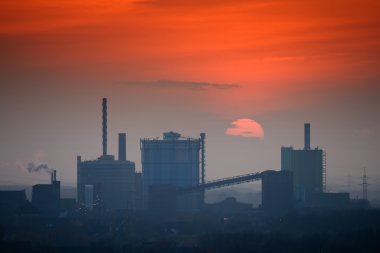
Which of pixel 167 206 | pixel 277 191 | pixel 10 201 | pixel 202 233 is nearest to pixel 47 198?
→ pixel 10 201

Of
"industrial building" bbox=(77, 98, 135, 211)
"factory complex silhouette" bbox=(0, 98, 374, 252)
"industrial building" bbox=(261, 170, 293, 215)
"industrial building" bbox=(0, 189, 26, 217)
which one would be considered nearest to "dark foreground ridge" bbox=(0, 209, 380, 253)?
"factory complex silhouette" bbox=(0, 98, 374, 252)

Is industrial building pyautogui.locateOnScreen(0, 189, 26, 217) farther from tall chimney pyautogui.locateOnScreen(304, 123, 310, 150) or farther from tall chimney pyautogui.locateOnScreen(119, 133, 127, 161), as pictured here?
tall chimney pyautogui.locateOnScreen(304, 123, 310, 150)

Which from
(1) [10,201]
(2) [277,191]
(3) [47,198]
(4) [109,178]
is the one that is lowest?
(1) [10,201]

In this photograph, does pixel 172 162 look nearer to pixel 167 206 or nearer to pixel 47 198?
pixel 167 206

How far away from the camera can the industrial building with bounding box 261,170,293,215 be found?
493ft

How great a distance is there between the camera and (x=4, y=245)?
97500 millimetres

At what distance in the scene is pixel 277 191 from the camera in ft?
496

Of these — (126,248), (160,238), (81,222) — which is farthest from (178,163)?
(126,248)

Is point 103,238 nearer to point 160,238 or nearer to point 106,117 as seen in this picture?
point 160,238

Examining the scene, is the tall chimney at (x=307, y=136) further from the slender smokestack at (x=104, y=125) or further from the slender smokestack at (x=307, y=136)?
the slender smokestack at (x=104, y=125)

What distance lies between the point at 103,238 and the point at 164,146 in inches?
1984

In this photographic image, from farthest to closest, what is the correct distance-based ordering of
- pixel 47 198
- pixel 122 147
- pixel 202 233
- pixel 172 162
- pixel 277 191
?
pixel 122 147 < pixel 172 162 < pixel 277 191 < pixel 47 198 < pixel 202 233

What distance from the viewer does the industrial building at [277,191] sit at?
15038 centimetres

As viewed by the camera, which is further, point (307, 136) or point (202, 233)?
point (307, 136)
